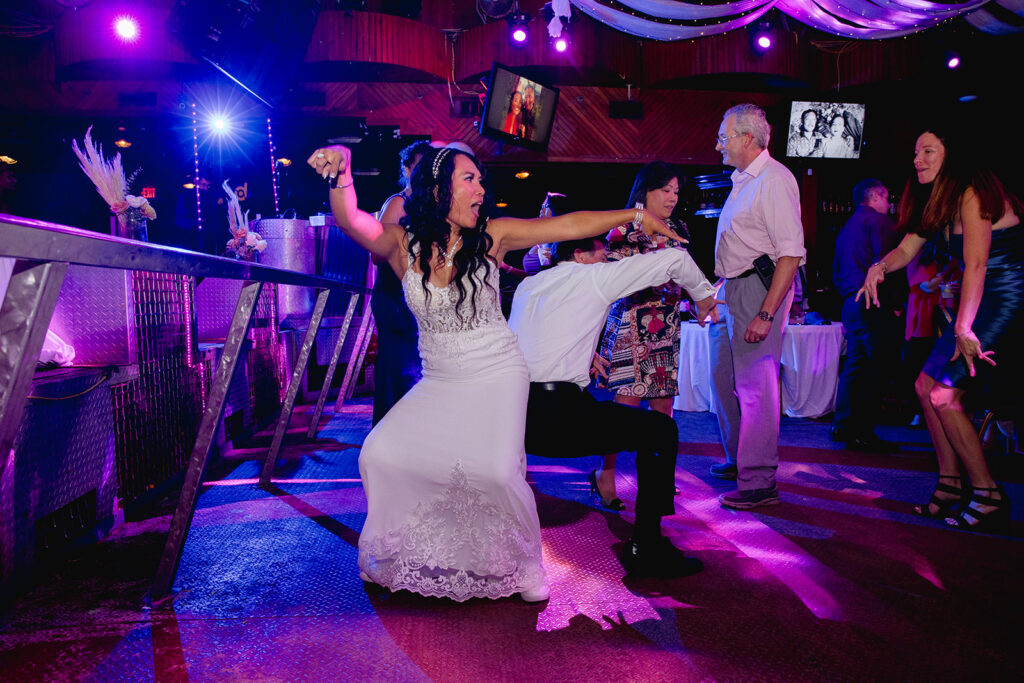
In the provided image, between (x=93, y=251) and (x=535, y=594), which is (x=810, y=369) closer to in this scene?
(x=535, y=594)

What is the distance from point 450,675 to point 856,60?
30.3 feet

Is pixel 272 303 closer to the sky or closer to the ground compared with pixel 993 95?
closer to the ground

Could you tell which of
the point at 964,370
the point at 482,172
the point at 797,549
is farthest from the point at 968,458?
the point at 482,172

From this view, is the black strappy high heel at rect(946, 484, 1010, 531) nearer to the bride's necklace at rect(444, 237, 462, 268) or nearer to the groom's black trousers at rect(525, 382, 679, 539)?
the groom's black trousers at rect(525, 382, 679, 539)

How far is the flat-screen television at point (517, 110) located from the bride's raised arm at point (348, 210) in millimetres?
5201

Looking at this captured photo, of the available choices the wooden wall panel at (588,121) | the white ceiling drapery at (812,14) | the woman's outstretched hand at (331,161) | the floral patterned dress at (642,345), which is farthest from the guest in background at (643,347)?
the wooden wall panel at (588,121)

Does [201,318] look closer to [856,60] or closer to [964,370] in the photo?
[964,370]

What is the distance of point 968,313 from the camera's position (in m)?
2.49

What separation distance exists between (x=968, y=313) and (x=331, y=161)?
2.54 m

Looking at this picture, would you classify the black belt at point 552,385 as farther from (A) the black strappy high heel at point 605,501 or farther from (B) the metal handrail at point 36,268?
(B) the metal handrail at point 36,268

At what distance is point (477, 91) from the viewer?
841cm

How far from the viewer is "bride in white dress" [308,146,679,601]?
1.94 meters

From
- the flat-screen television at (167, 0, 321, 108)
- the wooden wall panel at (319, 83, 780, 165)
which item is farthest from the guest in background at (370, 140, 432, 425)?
the wooden wall panel at (319, 83, 780, 165)

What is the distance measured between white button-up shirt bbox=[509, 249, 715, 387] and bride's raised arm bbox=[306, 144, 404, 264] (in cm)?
56
